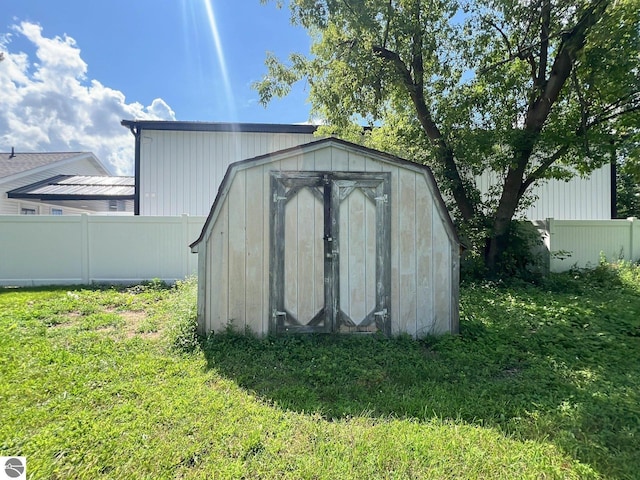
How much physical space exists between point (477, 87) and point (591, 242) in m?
5.77

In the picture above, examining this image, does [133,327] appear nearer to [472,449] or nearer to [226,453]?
[226,453]

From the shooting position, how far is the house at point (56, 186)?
10.9 m

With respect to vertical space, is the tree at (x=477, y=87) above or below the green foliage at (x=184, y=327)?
above

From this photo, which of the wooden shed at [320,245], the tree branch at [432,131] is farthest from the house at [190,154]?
the wooden shed at [320,245]

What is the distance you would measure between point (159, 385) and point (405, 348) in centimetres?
256

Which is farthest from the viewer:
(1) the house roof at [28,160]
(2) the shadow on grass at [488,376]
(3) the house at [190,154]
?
(1) the house roof at [28,160]

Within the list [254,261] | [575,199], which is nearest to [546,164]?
[575,199]

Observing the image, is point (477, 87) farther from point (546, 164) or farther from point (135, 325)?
point (135, 325)

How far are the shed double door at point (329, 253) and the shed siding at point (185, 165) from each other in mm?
7096

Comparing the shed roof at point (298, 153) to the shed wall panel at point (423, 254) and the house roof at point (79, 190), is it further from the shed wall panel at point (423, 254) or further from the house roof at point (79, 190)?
the house roof at point (79, 190)

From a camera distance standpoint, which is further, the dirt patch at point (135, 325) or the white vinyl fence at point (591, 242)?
the white vinyl fence at point (591, 242)

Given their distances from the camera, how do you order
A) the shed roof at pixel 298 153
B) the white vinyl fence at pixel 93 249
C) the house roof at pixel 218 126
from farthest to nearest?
1. the house roof at pixel 218 126
2. the white vinyl fence at pixel 93 249
3. the shed roof at pixel 298 153

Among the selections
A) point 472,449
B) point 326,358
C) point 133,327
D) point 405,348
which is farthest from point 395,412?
point 133,327

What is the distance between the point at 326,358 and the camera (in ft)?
11.1
